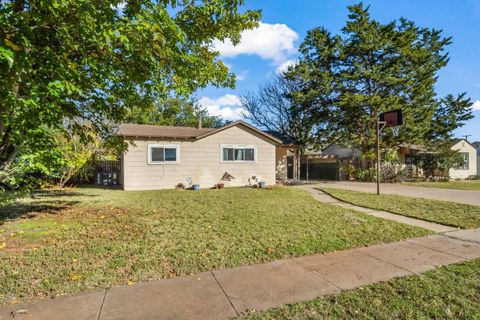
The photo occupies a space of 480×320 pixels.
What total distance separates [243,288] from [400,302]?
5.90ft

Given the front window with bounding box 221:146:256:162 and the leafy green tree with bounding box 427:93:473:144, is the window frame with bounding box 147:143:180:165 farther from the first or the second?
the leafy green tree with bounding box 427:93:473:144

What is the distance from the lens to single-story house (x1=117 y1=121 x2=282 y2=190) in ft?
46.8

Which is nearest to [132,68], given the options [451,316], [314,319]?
[314,319]

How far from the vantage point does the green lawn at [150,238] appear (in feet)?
12.6

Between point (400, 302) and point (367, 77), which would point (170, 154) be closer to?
point (400, 302)

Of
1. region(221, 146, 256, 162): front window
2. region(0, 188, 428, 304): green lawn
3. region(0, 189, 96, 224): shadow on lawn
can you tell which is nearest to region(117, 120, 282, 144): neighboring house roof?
region(221, 146, 256, 162): front window

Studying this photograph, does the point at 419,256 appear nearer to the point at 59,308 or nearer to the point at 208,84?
the point at 59,308

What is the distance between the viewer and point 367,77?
63.6ft

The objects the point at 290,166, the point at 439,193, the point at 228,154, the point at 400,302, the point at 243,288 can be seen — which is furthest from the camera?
the point at 290,166

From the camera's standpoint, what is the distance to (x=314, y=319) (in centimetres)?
279

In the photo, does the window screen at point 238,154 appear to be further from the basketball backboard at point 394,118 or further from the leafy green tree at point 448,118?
Answer: the leafy green tree at point 448,118

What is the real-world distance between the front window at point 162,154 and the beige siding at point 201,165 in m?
0.20

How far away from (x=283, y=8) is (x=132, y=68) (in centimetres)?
748

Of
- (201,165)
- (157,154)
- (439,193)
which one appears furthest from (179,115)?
(439,193)
